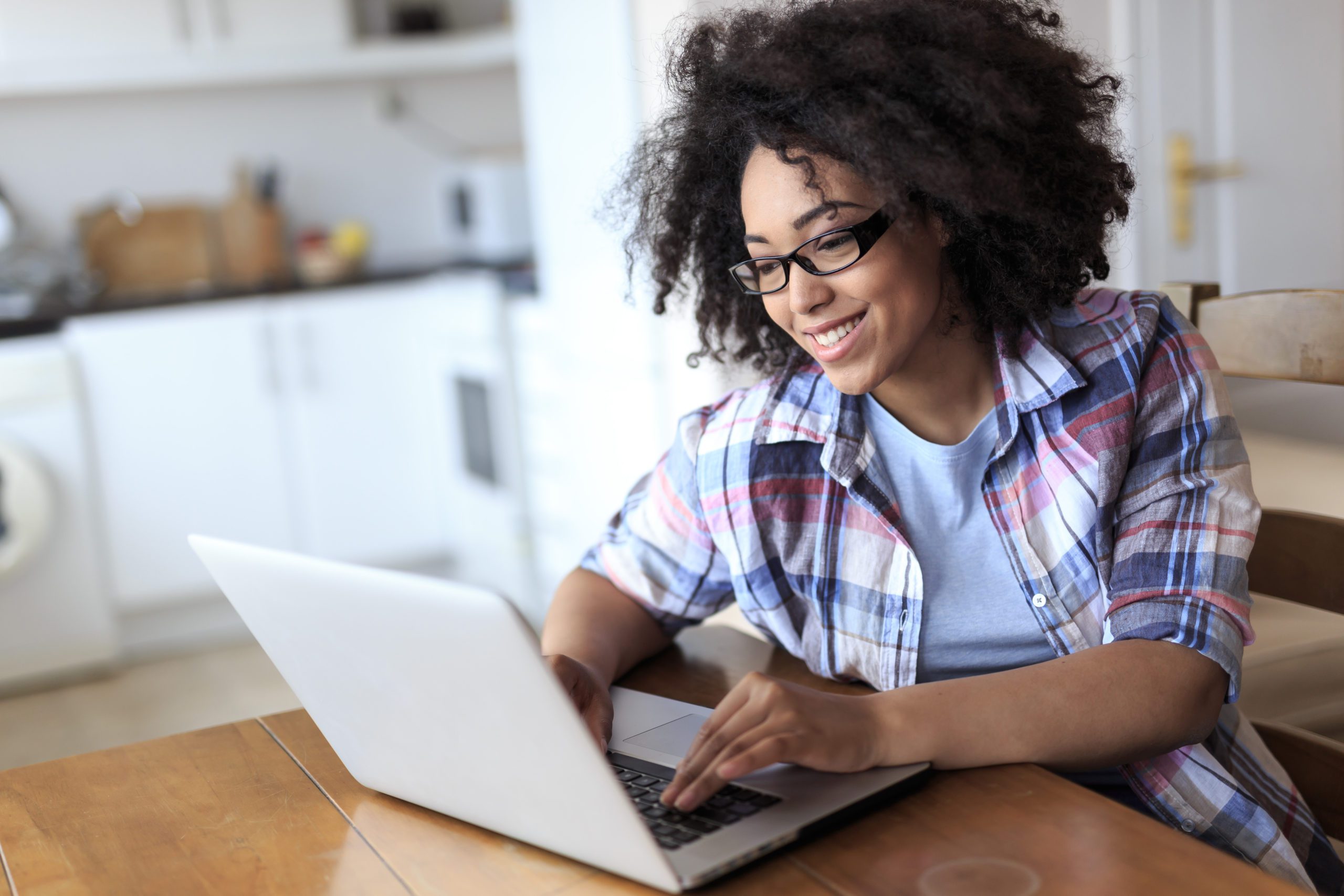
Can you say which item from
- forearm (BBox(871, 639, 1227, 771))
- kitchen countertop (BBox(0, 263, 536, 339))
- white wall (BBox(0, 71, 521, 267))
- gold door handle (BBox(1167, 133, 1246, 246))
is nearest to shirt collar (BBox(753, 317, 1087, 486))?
forearm (BBox(871, 639, 1227, 771))

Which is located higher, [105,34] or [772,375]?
[105,34]

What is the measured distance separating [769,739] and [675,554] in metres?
0.43

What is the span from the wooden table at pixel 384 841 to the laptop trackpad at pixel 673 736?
15 centimetres

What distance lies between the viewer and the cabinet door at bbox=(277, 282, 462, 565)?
3689mm

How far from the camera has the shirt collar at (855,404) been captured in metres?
1.08

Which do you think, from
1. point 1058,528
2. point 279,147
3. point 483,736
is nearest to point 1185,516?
point 1058,528

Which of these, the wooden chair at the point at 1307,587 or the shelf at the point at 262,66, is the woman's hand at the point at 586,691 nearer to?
the wooden chair at the point at 1307,587

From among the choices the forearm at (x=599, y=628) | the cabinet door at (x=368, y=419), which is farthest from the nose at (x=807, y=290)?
the cabinet door at (x=368, y=419)

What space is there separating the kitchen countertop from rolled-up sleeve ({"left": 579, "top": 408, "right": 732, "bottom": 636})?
2279 millimetres

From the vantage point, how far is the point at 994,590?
3.59 feet

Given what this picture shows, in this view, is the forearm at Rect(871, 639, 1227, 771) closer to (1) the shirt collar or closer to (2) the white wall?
(1) the shirt collar

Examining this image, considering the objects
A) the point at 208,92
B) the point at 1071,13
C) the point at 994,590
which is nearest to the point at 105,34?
the point at 208,92

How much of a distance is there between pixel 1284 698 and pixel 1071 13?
64.8 inches

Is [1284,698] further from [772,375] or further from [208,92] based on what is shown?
[208,92]
